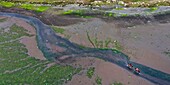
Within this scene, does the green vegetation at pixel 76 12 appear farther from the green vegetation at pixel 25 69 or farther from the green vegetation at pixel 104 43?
the green vegetation at pixel 25 69

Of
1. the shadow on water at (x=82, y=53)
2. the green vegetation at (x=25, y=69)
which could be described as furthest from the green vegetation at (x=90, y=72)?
the shadow on water at (x=82, y=53)

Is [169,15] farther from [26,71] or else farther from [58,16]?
[26,71]

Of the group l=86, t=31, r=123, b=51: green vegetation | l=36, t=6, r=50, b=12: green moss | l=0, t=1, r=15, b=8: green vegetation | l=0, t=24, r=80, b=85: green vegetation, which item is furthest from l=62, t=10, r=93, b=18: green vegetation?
l=0, t=1, r=15, b=8: green vegetation

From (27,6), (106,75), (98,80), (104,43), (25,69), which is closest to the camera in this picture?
(98,80)

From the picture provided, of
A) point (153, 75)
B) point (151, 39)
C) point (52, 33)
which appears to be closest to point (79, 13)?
point (52, 33)

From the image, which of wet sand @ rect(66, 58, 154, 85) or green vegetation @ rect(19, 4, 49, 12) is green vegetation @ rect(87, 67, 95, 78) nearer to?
wet sand @ rect(66, 58, 154, 85)

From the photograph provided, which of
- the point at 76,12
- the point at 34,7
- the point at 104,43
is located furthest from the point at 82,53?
the point at 34,7

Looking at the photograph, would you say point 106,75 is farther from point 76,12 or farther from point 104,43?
point 76,12
